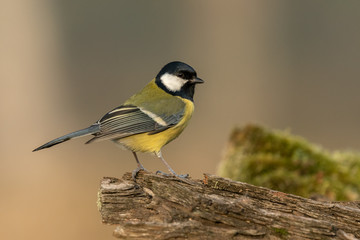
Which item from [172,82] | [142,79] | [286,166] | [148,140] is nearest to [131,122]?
[148,140]

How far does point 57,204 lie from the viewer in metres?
7.16

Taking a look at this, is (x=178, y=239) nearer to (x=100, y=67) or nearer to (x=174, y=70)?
(x=174, y=70)

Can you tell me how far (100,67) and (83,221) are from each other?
22.1 feet

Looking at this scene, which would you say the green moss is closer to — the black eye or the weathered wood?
the black eye

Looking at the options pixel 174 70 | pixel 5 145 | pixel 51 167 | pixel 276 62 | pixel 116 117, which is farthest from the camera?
pixel 276 62

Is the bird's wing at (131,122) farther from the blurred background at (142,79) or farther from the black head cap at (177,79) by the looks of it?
the blurred background at (142,79)

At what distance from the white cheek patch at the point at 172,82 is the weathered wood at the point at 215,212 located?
124 centimetres

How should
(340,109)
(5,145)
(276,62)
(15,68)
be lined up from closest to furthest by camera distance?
(5,145)
(15,68)
(340,109)
(276,62)

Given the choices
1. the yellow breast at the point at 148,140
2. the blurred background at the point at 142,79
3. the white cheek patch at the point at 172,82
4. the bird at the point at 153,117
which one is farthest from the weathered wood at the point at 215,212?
the blurred background at the point at 142,79

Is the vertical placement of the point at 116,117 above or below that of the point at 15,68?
below

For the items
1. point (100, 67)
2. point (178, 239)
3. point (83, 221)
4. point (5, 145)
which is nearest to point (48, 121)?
point (5, 145)

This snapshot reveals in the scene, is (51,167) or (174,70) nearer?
(174,70)

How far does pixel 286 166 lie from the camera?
4.14m

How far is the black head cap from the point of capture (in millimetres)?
3750
